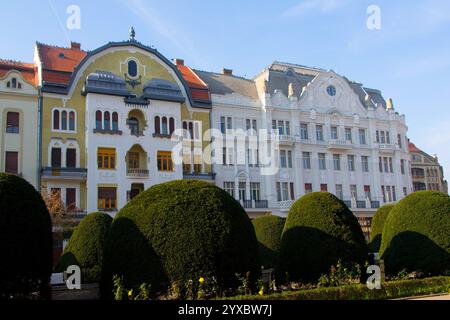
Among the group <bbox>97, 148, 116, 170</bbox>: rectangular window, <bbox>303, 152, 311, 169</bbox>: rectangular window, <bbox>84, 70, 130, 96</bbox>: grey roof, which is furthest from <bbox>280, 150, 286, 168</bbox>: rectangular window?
<bbox>97, 148, 116, 170</bbox>: rectangular window

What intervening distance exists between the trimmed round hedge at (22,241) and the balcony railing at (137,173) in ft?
79.6

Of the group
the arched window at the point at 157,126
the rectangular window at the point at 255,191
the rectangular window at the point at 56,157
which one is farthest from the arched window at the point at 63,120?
the rectangular window at the point at 255,191

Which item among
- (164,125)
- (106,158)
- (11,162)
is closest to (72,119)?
(106,158)

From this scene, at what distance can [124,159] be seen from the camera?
128 feet

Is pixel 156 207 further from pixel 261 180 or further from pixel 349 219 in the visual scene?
pixel 261 180

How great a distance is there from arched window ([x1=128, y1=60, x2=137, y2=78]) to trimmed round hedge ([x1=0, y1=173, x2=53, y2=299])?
2739 centimetres

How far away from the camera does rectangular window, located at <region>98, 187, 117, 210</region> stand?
37.8m

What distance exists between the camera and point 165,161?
41.0 metres

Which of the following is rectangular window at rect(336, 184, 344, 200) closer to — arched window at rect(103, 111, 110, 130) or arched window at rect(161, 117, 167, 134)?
arched window at rect(161, 117, 167, 134)

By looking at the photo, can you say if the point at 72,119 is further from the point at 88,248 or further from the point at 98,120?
the point at 88,248

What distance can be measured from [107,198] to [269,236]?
51.6 feet

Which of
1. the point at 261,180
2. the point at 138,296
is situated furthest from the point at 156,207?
the point at 261,180

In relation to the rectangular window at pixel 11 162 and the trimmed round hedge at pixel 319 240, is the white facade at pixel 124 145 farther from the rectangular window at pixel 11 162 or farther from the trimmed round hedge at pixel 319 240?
the trimmed round hedge at pixel 319 240

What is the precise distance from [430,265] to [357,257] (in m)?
3.83
